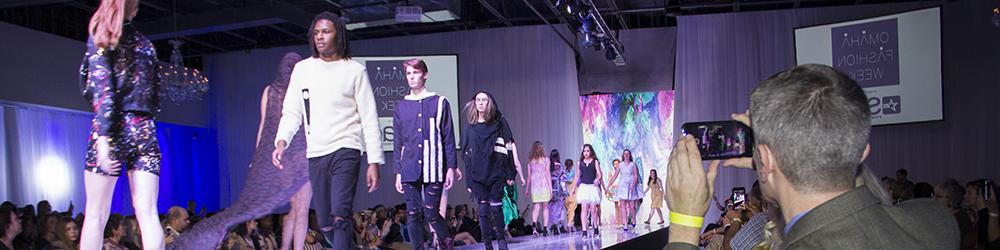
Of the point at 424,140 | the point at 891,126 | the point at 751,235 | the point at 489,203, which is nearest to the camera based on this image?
the point at 751,235

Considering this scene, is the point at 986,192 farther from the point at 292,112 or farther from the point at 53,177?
the point at 53,177

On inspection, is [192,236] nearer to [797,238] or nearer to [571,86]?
[797,238]

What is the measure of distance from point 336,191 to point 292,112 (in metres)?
0.62

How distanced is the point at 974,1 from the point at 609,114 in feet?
21.6

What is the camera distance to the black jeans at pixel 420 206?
5.61m

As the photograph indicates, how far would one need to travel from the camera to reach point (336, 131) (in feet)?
14.9

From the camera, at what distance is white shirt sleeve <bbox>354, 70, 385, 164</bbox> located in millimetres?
4559

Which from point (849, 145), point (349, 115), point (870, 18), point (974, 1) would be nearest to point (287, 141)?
point (349, 115)

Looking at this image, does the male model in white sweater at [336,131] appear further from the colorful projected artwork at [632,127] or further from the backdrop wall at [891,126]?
the colorful projected artwork at [632,127]

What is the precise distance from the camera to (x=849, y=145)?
40.4 inches

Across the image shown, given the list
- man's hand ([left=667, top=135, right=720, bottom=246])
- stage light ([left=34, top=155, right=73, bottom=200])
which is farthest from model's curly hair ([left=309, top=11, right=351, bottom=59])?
stage light ([left=34, top=155, right=73, bottom=200])

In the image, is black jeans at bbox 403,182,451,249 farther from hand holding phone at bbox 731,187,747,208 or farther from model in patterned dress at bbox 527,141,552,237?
model in patterned dress at bbox 527,141,552,237

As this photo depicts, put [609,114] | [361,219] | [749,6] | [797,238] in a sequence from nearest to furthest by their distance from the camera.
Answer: [797,238] → [361,219] → [749,6] → [609,114]

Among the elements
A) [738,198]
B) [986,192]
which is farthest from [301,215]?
[986,192]
